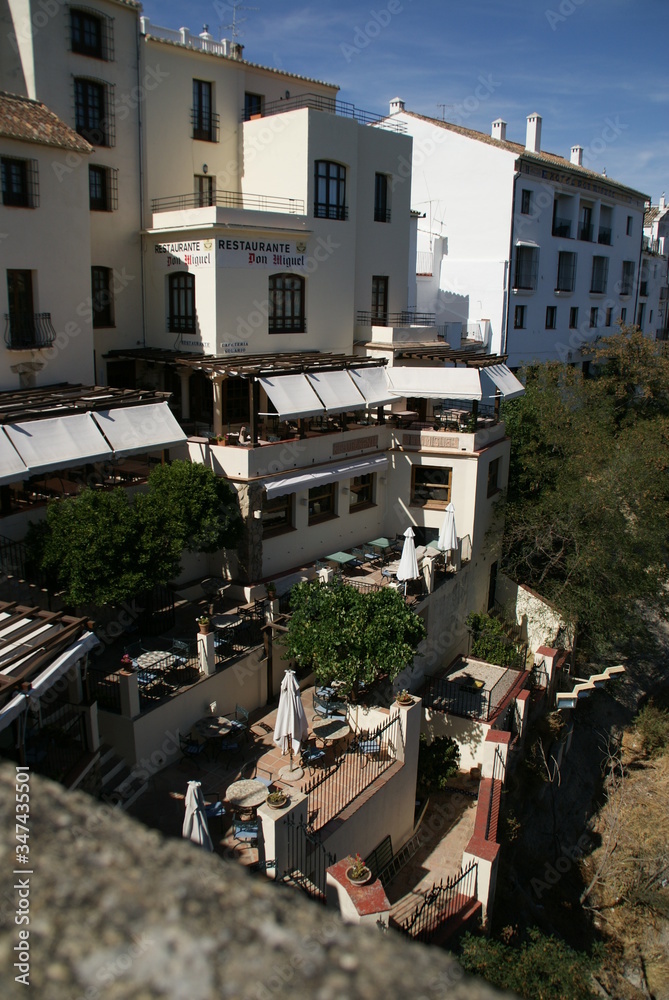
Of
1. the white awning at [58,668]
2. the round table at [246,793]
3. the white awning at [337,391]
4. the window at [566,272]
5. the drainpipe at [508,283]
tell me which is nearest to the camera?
the white awning at [58,668]

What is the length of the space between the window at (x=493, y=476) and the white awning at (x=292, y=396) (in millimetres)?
7416

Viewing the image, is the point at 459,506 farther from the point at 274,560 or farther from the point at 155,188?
the point at 155,188

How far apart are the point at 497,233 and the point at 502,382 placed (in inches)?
521

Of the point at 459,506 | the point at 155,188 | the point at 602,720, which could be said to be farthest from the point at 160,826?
the point at 155,188

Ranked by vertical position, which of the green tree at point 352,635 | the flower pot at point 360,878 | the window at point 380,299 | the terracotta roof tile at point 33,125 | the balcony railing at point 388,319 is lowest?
the flower pot at point 360,878

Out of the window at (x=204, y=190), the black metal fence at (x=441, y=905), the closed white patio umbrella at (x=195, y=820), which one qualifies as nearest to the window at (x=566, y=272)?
the window at (x=204, y=190)

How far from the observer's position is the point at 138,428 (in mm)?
17922

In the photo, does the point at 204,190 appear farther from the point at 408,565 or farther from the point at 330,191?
the point at 408,565

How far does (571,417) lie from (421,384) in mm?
8199

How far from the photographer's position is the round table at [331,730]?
50.2 feet

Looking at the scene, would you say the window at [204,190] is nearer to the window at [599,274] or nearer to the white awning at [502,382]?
the white awning at [502,382]

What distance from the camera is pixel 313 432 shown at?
22234mm

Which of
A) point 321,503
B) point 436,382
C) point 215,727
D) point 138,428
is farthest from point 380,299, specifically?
point 215,727

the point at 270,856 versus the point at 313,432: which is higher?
the point at 313,432
